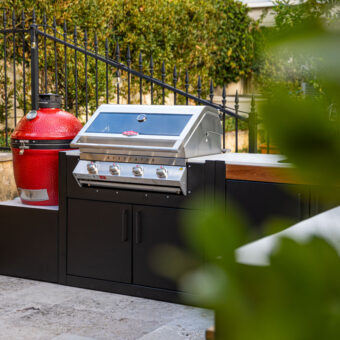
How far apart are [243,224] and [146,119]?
144 inches

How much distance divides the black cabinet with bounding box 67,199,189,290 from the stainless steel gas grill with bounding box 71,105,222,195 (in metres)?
0.18

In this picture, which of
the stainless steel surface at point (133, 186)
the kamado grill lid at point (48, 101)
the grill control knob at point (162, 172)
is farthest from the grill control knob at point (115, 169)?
the kamado grill lid at point (48, 101)

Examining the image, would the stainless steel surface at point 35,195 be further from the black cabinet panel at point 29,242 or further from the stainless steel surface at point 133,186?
the stainless steel surface at point 133,186

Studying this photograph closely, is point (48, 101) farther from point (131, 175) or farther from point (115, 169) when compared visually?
point (131, 175)

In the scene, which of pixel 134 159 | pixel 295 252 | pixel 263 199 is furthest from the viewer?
pixel 134 159

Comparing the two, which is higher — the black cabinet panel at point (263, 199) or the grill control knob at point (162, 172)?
the grill control knob at point (162, 172)

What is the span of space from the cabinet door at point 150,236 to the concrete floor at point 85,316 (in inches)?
6.0

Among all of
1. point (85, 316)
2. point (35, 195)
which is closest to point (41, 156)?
point (35, 195)

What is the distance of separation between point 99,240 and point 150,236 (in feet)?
1.43

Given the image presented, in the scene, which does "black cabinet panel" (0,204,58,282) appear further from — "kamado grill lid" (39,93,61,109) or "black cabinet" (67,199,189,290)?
"kamado grill lid" (39,93,61,109)

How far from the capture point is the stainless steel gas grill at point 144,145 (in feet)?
12.9

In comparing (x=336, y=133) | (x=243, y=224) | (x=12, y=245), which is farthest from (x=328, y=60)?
(x=12, y=245)

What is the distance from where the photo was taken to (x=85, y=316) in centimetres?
385

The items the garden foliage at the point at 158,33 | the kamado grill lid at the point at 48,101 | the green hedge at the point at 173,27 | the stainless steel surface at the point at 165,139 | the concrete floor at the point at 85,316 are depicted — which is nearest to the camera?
the concrete floor at the point at 85,316
